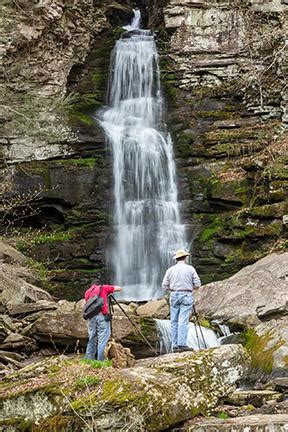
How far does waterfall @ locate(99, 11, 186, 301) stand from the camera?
1608cm

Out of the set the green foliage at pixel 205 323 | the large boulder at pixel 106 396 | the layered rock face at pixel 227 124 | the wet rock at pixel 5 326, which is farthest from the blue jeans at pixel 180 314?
the layered rock face at pixel 227 124

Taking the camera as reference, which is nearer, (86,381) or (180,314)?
(86,381)

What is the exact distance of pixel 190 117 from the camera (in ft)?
66.0

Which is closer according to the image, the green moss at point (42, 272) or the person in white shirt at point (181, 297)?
the person in white shirt at point (181, 297)

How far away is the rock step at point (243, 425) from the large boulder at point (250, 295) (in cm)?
550

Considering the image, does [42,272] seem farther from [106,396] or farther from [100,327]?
[106,396]

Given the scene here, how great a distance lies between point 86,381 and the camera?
4461 millimetres

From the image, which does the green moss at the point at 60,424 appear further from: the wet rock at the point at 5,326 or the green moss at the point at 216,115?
the green moss at the point at 216,115

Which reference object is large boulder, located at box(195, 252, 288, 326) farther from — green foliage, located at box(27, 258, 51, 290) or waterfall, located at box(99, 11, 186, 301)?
green foliage, located at box(27, 258, 51, 290)

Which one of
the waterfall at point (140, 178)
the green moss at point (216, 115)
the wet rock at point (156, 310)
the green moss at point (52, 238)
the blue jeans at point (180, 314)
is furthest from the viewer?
the green moss at point (216, 115)

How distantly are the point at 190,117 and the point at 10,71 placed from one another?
6.59 meters

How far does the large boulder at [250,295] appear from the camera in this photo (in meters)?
10.1

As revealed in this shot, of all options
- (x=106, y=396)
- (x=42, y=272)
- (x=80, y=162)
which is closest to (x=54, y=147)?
(x=80, y=162)

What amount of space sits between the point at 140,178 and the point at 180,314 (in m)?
10.0
